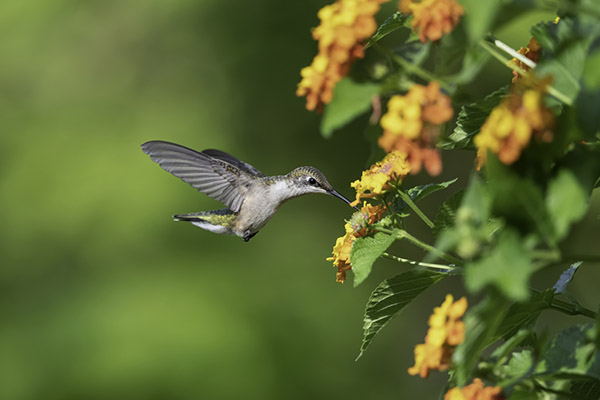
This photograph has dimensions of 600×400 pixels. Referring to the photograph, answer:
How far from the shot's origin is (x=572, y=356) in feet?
3.28

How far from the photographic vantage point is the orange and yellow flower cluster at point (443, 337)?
36.9 inches

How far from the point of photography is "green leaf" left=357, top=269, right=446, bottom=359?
4.18 ft

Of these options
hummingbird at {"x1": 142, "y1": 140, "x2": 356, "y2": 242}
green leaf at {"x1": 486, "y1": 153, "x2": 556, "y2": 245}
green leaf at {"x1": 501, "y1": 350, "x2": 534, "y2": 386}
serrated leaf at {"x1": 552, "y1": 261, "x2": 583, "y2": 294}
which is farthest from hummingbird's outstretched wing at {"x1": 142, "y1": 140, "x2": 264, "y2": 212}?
green leaf at {"x1": 486, "y1": 153, "x2": 556, "y2": 245}

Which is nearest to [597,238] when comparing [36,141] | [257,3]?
[257,3]

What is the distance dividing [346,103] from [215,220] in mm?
1603

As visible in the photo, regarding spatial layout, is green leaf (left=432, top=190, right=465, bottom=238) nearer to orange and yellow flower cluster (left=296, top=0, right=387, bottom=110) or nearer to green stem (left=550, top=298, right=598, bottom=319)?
green stem (left=550, top=298, right=598, bottom=319)

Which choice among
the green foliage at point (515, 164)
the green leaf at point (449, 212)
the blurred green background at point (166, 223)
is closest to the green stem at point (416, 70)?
the green foliage at point (515, 164)

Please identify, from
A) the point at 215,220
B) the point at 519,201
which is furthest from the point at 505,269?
the point at 215,220

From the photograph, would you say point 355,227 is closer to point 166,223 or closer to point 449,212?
point 449,212

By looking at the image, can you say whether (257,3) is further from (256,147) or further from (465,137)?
(465,137)

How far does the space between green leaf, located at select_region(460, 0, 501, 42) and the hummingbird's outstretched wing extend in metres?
1.35

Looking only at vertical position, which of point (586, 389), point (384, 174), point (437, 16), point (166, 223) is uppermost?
point (437, 16)

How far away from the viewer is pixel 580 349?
999 mm

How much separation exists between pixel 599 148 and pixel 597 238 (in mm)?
4738
